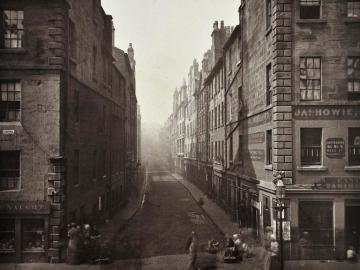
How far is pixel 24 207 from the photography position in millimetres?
17312

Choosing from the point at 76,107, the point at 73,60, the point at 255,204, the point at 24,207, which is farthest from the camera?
the point at 255,204

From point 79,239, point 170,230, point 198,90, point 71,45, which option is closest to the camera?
point 79,239

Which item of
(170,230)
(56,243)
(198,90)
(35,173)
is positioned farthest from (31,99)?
(198,90)

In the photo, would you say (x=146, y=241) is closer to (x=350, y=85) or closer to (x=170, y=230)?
(x=170, y=230)

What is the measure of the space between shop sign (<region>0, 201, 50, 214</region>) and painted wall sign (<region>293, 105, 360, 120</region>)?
12.4 meters

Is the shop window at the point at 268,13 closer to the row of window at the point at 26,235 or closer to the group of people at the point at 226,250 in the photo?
the group of people at the point at 226,250

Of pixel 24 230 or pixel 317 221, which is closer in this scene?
pixel 24 230

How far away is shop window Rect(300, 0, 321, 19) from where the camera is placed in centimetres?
1820

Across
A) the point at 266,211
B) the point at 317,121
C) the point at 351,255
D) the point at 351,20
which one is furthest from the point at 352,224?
the point at 351,20

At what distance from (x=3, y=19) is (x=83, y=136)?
752 cm

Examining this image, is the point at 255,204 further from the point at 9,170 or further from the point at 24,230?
the point at 9,170

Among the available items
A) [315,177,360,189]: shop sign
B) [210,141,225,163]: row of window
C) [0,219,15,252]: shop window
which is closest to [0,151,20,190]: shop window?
[0,219,15,252]: shop window

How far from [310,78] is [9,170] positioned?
14745 mm

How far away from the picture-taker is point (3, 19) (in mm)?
17812
